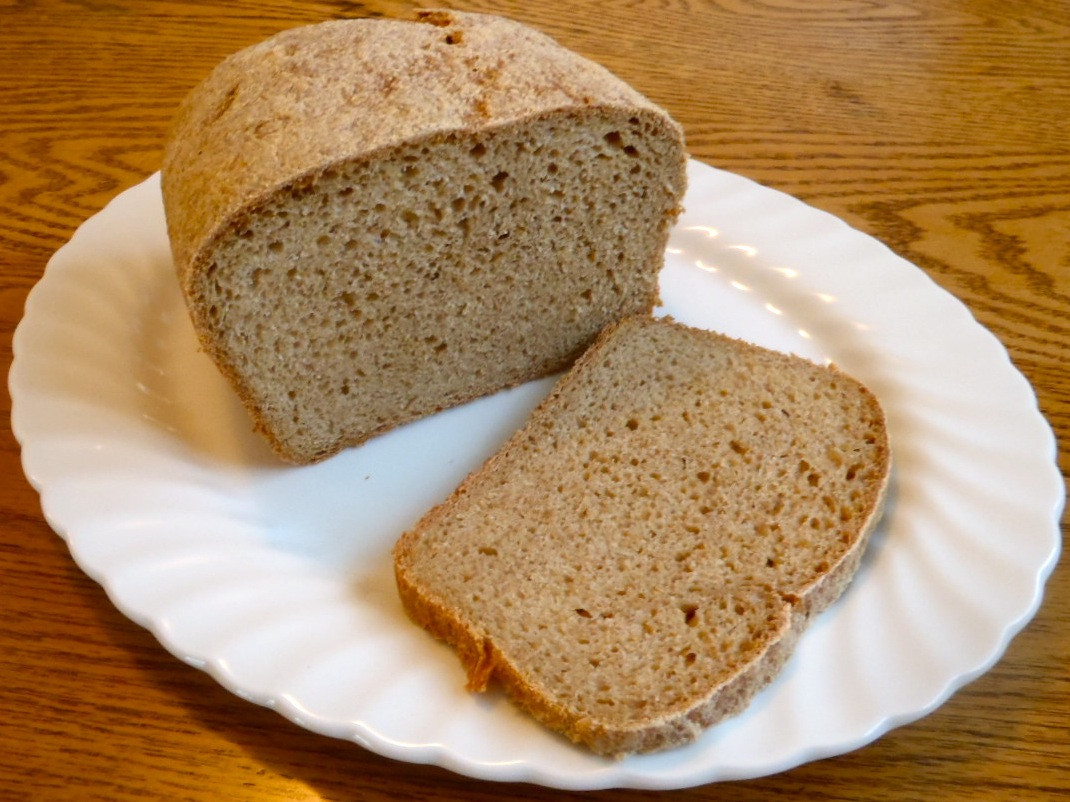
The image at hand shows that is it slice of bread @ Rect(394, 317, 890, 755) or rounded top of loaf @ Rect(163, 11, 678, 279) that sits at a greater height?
rounded top of loaf @ Rect(163, 11, 678, 279)

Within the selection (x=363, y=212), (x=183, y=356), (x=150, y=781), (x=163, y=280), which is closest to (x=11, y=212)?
(x=163, y=280)

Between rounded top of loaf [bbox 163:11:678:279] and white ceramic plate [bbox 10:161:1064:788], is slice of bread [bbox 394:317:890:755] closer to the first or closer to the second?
white ceramic plate [bbox 10:161:1064:788]

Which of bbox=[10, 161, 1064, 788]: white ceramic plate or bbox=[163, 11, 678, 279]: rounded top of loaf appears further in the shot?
bbox=[163, 11, 678, 279]: rounded top of loaf

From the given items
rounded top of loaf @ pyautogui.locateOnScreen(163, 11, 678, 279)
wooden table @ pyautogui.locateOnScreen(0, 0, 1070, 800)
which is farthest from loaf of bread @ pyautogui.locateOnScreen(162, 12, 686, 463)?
wooden table @ pyautogui.locateOnScreen(0, 0, 1070, 800)

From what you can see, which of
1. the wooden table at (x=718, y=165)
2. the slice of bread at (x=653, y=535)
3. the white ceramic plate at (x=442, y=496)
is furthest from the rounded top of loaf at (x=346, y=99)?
the wooden table at (x=718, y=165)


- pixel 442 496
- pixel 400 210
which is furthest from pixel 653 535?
pixel 400 210
